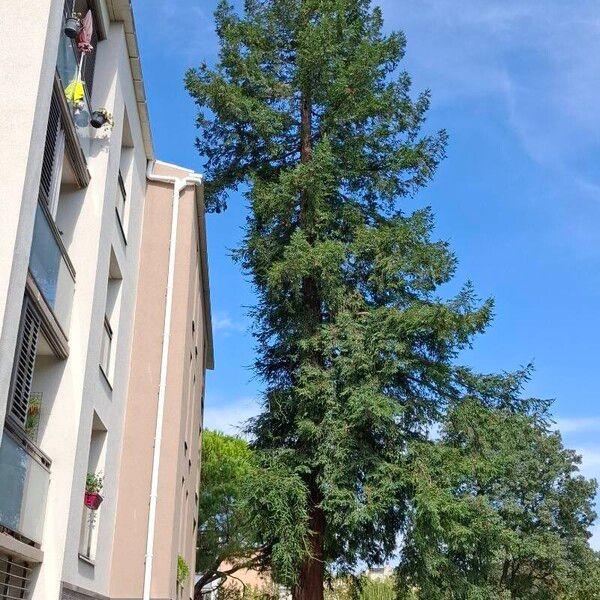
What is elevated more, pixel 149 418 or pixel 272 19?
pixel 272 19

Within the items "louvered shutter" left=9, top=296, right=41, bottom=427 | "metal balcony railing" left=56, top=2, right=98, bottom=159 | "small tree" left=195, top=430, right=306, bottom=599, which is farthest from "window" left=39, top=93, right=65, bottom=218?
"small tree" left=195, top=430, right=306, bottom=599

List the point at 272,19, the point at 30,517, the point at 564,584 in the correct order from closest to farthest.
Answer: the point at 30,517, the point at 272,19, the point at 564,584

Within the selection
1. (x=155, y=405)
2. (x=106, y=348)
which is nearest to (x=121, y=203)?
(x=106, y=348)

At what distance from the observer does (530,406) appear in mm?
18469

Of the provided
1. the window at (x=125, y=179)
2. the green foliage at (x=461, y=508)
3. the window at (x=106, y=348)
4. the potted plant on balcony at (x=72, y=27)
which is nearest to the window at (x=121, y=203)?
the window at (x=125, y=179)

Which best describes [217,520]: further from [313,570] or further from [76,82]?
[76,82]

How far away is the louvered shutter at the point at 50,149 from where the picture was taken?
8867mm

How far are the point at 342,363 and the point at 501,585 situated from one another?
94.8ft

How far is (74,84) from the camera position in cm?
995

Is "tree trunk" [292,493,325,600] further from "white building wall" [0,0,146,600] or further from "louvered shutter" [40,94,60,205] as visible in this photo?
"louvered shutter" [40,94,60,205]

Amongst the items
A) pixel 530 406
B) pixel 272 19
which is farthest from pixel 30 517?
pixel 272 19

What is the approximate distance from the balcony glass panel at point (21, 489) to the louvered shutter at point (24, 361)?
361mm

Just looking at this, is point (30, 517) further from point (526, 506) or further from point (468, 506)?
point (526, 506)

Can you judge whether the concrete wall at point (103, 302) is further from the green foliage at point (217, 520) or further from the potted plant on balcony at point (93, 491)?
the green foliage at point (217, 520)
